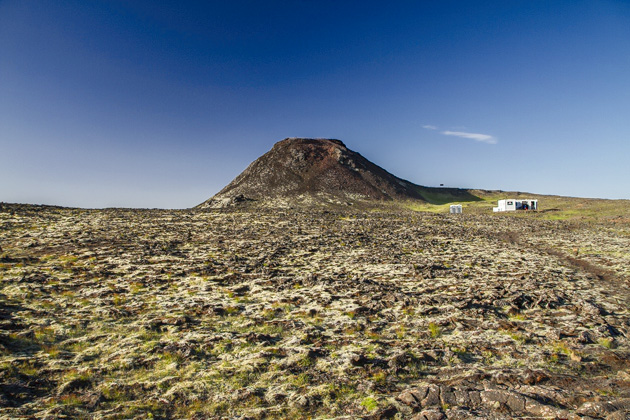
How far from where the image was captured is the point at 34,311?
1377cm

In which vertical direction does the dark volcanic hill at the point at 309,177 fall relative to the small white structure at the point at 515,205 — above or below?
above

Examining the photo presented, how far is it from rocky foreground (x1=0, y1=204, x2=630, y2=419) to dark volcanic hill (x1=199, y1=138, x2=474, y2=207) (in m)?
71.2

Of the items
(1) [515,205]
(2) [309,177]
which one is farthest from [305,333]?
(2) [309,177]

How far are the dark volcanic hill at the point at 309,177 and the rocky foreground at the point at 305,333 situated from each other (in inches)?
2805

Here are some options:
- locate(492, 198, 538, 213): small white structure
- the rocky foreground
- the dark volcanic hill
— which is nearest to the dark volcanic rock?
the dark volcanic hill

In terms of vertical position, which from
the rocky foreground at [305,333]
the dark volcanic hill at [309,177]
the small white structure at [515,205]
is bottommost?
the rocky foreground at [305,333]

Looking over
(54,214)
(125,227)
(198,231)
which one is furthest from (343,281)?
(54,214)

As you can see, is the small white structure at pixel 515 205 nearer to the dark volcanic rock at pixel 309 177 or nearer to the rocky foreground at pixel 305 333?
the dark volcanic rock at pixel 309 177

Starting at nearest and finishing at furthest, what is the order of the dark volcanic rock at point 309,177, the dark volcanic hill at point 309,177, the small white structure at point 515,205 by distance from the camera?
the small white structure at point 515,205 < the dark volcanic hill at point 309,177 < the dark volcanic rock at point 309,177

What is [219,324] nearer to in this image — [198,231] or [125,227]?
[198,231]

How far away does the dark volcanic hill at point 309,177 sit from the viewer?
10456cm

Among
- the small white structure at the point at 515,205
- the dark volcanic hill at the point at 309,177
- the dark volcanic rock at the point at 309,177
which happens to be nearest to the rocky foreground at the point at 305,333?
the small white structure at the point at 515,205

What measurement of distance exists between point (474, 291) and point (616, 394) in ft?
31.1

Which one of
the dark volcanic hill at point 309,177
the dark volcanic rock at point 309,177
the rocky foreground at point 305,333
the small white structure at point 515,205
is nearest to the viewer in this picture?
the rocky foreground at point 305,333
